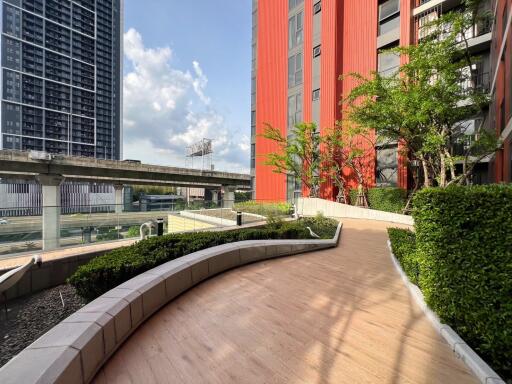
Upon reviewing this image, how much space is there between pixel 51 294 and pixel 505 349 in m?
7.98

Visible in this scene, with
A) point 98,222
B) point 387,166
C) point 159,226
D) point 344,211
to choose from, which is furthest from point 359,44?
point 98,222

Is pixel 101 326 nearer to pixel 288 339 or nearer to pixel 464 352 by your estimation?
pixel 288 339

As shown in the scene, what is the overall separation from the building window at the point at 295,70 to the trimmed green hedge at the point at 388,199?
13445 mm

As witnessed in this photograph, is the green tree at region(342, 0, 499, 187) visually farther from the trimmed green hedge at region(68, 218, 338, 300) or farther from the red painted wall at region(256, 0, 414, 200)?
the trimmed green hedge at region(68, 218, 338, 300)

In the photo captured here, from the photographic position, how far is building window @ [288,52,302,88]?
77.3 ft

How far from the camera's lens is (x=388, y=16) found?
17.9 meters

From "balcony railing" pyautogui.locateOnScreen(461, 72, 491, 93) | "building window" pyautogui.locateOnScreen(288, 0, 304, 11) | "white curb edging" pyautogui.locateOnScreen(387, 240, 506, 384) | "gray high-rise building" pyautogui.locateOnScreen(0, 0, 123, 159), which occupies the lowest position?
"white curb edging" pyautogui.locateOnScreen(387, 240, 506, 384)

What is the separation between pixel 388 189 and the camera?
645 inches

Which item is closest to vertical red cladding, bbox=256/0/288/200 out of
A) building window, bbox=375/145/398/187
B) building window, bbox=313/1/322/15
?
building window, bbox=313/1/322/15

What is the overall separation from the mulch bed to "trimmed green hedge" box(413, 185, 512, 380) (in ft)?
20.4

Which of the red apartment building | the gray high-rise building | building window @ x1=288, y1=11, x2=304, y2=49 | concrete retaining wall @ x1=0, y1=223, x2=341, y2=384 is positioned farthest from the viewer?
the gray high-rise building

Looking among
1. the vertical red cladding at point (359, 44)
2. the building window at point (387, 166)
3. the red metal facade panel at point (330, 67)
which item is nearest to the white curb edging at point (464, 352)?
the building window at point (387, 166)

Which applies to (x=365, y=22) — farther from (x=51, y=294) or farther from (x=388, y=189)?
(x=51, y=294)

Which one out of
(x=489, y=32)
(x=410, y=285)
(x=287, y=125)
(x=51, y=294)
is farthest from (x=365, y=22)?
(x=51, y=294)
